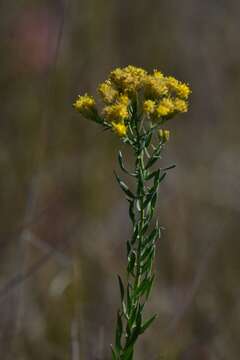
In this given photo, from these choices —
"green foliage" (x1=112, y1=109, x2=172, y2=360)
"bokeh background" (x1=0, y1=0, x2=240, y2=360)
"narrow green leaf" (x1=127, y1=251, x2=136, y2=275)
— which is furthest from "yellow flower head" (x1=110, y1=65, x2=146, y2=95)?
"bokeh background" (x1=0, y1=0, x2=240, y2=360)

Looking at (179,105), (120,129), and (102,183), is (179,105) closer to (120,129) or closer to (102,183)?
(120,129)

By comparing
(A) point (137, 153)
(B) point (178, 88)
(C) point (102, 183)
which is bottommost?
(A) point (137, 153)

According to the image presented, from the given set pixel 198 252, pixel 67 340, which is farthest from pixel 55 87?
pixel 67 340

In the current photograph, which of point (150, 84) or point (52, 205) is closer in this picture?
point (150, 84)

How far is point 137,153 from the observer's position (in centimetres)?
188

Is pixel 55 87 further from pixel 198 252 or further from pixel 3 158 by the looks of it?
pixel 198 252

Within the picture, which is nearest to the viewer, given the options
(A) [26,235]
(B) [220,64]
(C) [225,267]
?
(A) [26,235]

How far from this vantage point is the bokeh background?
3807 millimetres

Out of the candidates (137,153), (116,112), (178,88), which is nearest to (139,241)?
(137,153)

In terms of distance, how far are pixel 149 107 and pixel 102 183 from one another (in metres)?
2.99

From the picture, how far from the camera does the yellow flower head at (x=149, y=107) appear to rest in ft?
6.33

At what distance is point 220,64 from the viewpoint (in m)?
6.29

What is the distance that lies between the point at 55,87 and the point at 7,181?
723mm

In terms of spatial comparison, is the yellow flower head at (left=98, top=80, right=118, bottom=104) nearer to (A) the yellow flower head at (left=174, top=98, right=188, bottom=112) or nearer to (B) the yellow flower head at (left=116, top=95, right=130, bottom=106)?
(B) the yellow flower head at (left=116, top=95, right=130, bottom=106)
